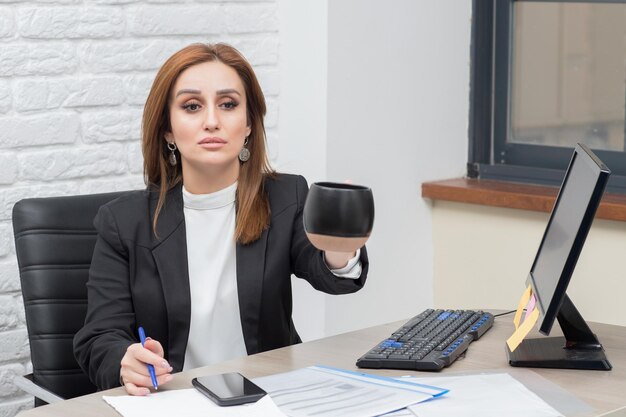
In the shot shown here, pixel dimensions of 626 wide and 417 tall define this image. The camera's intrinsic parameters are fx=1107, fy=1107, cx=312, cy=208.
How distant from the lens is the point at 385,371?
1749mm

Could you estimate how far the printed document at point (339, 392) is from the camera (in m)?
1.51

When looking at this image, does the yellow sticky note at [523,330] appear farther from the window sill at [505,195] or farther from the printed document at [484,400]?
the window sill at [505,195]

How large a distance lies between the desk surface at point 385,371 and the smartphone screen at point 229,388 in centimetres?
5

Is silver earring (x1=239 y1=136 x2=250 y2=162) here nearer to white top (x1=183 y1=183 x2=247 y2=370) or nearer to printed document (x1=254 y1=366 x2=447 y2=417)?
white top (x1=183 y1=183 x2=247 y2=370)

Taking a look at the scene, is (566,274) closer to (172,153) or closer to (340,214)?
(340,214)

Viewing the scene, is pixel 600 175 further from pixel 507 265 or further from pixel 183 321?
pixel 507 265

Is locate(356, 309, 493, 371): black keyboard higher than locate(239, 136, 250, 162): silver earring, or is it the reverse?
locate(239, 136, 250, 162): silver earring

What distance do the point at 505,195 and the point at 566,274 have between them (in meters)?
1.35

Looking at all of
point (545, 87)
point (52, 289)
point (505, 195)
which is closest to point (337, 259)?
point (52, 289)

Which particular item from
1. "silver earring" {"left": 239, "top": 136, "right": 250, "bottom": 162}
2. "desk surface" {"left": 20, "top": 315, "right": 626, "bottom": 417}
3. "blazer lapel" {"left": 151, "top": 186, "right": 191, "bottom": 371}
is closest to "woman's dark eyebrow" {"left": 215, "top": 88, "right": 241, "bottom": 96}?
"silver earring" {"left": 239, "top": 136, "right": 250, "bottom": 162}

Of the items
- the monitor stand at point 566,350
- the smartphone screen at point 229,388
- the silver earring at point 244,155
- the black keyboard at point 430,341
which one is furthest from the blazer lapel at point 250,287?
the monitor stand at point 566,350

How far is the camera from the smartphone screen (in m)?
1.55

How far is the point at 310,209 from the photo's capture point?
1.60 metres

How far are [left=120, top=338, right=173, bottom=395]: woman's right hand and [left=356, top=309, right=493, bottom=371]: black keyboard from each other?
32cm
